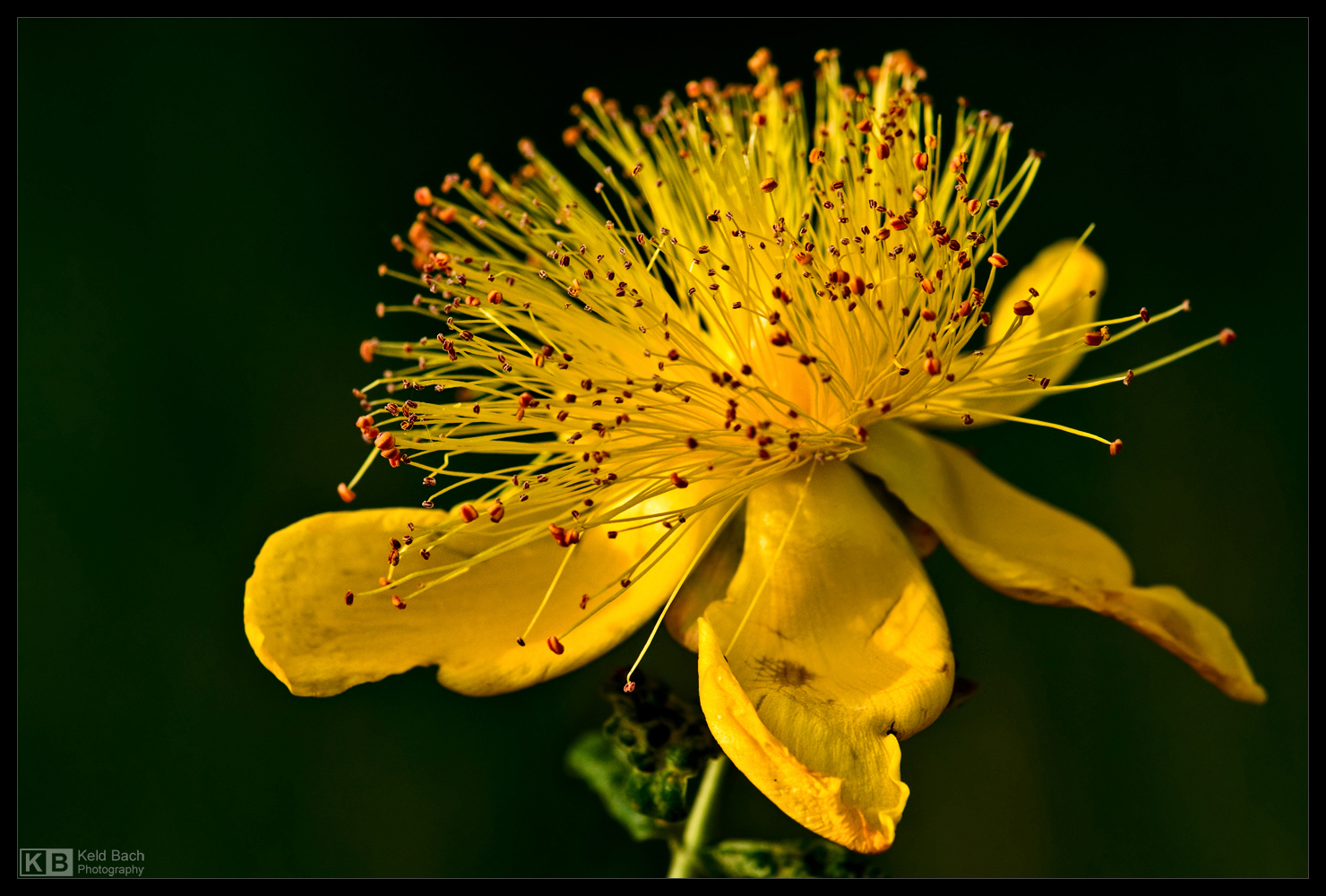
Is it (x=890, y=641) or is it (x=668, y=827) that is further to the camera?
(x=668, y=827)

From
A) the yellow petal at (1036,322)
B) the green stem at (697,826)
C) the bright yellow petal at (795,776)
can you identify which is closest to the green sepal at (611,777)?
the green stem at (697,826)

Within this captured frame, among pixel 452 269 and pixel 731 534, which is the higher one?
pixel 452 269

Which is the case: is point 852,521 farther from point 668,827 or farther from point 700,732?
point 668,827

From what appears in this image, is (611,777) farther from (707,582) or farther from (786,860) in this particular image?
(707,582)

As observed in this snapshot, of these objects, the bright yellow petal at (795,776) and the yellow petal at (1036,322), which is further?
the yellow petal at (1036,322)

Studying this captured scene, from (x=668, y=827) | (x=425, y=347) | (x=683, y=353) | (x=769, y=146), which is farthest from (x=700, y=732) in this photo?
(x=769, y=146)

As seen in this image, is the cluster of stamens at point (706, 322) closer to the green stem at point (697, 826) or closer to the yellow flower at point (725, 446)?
the yellow flower at point (725, 446)

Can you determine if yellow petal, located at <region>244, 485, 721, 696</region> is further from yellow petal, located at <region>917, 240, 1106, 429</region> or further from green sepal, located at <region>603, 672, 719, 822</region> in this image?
yellow petal, located at <region>917, 240, 1106, 429</region>

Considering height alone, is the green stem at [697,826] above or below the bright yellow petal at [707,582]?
below
